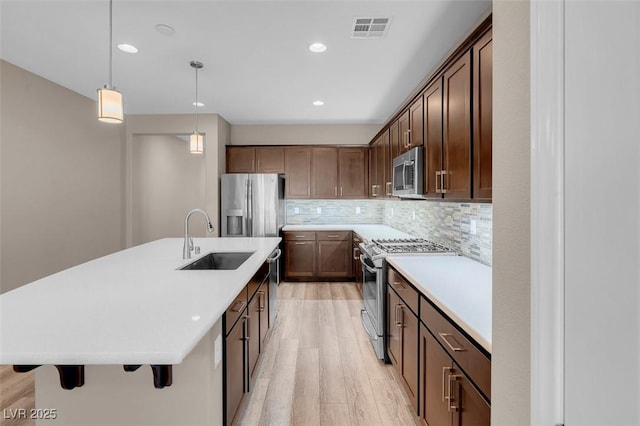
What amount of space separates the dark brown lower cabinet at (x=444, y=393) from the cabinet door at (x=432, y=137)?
1.08m

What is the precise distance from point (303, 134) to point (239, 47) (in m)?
2.90

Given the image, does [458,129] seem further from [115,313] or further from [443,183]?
[115,313]

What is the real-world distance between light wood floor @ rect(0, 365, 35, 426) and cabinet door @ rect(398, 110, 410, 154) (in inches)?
134

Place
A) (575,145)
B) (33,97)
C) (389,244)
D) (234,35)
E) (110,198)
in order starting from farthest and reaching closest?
(110,198) → (33,97) → (389,244) → (234,35) → (575,145)

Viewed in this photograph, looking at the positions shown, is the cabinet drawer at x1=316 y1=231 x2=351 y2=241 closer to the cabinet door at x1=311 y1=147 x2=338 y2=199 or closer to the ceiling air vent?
the cabinet door at x1=311 y1=147 x2=338 y2=199

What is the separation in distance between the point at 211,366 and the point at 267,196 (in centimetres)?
373

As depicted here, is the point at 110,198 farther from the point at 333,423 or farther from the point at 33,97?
the point at 333,423

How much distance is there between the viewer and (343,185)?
18.2 ft

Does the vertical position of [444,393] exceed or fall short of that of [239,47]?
it falls short

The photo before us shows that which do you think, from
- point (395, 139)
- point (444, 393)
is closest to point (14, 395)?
point (444, 393)

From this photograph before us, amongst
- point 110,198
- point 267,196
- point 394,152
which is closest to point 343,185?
point 267,196

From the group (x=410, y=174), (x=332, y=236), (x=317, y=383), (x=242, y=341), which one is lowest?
(x=317, y=383)

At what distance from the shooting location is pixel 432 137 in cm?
241

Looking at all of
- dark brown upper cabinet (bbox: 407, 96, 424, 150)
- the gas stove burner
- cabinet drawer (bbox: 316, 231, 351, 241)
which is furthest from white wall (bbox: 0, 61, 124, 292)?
dark brown upper cabinet (bbox: 407, 96, 424, 150)
